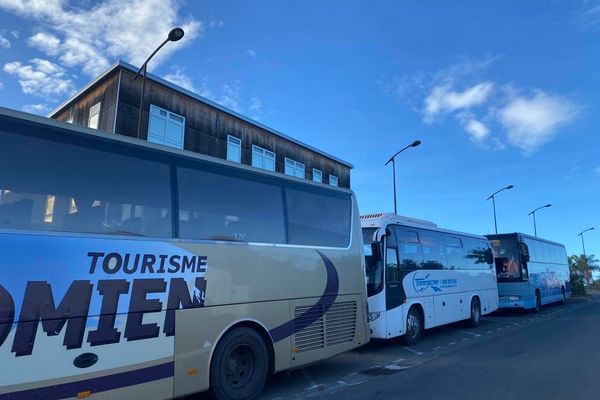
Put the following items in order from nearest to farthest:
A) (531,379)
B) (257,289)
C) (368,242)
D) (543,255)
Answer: (257,289) < (531,379) < (368,242) < (543,255)

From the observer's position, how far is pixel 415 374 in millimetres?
8711

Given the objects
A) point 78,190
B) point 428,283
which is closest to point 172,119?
point 428,283

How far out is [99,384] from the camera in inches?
198

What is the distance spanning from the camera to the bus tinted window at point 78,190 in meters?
4.71

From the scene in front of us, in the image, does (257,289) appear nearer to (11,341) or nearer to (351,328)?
(351,328)

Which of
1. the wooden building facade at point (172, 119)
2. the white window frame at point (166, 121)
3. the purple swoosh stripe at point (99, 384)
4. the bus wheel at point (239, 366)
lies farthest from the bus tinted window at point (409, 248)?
the white window frame at point (166, 121)

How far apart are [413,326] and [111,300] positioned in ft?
30.3

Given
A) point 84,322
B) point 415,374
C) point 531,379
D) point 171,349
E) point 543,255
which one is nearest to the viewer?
point 84,322

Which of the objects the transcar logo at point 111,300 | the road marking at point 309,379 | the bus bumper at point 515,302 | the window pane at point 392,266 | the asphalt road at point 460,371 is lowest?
the road marking at point 309,379

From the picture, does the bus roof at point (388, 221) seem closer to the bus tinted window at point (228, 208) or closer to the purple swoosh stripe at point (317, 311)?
the purple swoosh stripe at point (317, 311)

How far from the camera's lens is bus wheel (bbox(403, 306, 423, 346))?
1216 cm

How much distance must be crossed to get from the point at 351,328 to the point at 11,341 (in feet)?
19.9

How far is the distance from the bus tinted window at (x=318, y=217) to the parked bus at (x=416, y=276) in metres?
2.39

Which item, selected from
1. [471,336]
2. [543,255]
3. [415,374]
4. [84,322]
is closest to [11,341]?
[84,322]
